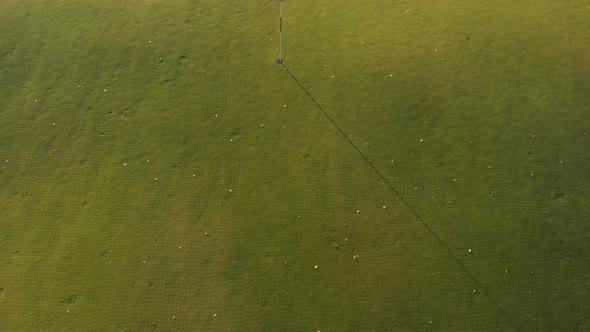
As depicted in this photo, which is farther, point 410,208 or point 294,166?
point 294,166

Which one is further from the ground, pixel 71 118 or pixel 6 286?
pixel 71 118

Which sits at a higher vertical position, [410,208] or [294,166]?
[294,166]

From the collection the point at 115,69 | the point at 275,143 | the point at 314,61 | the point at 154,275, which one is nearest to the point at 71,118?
the point at 115,69

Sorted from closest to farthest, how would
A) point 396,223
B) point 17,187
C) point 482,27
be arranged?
point 396,223 < point 17,187 < point 482,27

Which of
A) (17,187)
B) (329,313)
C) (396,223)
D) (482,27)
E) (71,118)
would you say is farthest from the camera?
(482,27)

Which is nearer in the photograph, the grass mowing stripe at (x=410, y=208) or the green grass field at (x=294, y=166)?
the grass mowing stripe at (x=410, y=208)

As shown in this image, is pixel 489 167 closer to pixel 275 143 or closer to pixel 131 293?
pixel 275 143

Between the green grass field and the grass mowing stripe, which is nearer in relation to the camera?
the grass mowing stripe

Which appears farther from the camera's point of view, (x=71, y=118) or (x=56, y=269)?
(x=71, y=118)
